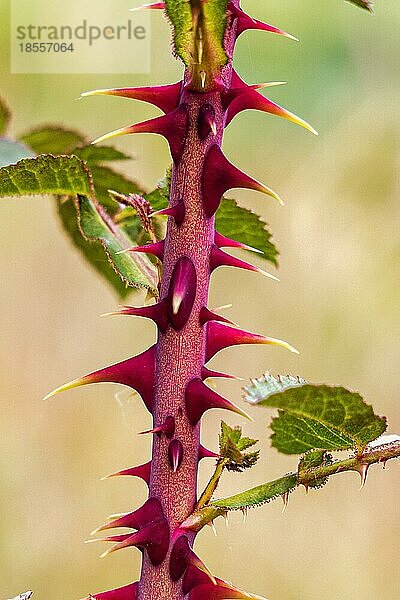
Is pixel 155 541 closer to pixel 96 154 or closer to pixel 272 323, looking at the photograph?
pixel 96 154

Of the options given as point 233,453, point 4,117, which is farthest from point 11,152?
point 233,453

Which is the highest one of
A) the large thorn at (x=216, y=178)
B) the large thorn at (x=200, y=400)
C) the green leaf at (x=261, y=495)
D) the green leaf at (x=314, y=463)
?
the large thorn at (x=216, y=178)

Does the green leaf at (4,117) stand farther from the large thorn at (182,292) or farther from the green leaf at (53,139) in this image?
the large thorn at (182,292)

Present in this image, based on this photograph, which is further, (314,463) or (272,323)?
(272,323)

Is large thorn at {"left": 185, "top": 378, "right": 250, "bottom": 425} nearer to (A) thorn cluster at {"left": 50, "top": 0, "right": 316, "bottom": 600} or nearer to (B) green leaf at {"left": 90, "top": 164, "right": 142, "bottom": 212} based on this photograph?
(A) thorn cluster at {"left": 50, "top": 0, "right": 316, "bottom": 600}

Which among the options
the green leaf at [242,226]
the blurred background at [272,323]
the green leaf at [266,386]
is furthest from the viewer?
the blurred background at [272,323]

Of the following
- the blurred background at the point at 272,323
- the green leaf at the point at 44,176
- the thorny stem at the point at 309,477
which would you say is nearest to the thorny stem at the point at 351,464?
the thorny stem at the point at 309,477
